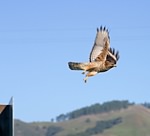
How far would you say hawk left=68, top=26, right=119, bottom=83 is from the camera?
20.4m

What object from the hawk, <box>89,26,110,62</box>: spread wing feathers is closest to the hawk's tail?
the hawk

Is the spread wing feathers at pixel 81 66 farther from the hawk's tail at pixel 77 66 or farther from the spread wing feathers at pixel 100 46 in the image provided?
the spread wing feathers at pixel 100 46

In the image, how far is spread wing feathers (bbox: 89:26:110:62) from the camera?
74.1ft

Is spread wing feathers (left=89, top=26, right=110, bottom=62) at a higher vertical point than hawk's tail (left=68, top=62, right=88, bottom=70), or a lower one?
higher

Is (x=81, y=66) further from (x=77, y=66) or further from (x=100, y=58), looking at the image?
(x=100, y=58)

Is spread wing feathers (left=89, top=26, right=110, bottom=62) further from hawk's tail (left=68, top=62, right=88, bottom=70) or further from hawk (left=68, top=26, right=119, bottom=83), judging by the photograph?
hawk's tail (left=68, top=62, right=88, bottom=70)

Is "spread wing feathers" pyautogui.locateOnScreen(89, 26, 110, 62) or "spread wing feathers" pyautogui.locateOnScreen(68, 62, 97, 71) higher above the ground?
"spread wing feathers" pyautogui.locateOnScreen(89, 26, 110, 62)

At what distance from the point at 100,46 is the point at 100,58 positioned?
4.62 feet

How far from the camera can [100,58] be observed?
22453 mm

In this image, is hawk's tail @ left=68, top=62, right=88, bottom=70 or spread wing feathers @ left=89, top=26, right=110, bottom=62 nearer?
hawk's tail @ left=68, top=62, right=88, bottom=70

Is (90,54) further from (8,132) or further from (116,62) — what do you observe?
(8,132)

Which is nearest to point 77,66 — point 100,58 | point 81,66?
point 81,66

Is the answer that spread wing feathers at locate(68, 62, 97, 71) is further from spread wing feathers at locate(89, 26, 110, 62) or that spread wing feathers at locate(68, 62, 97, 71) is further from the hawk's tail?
spread wing feathers at locate(89, 26, 110, 62)

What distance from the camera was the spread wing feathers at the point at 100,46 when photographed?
22572mm
